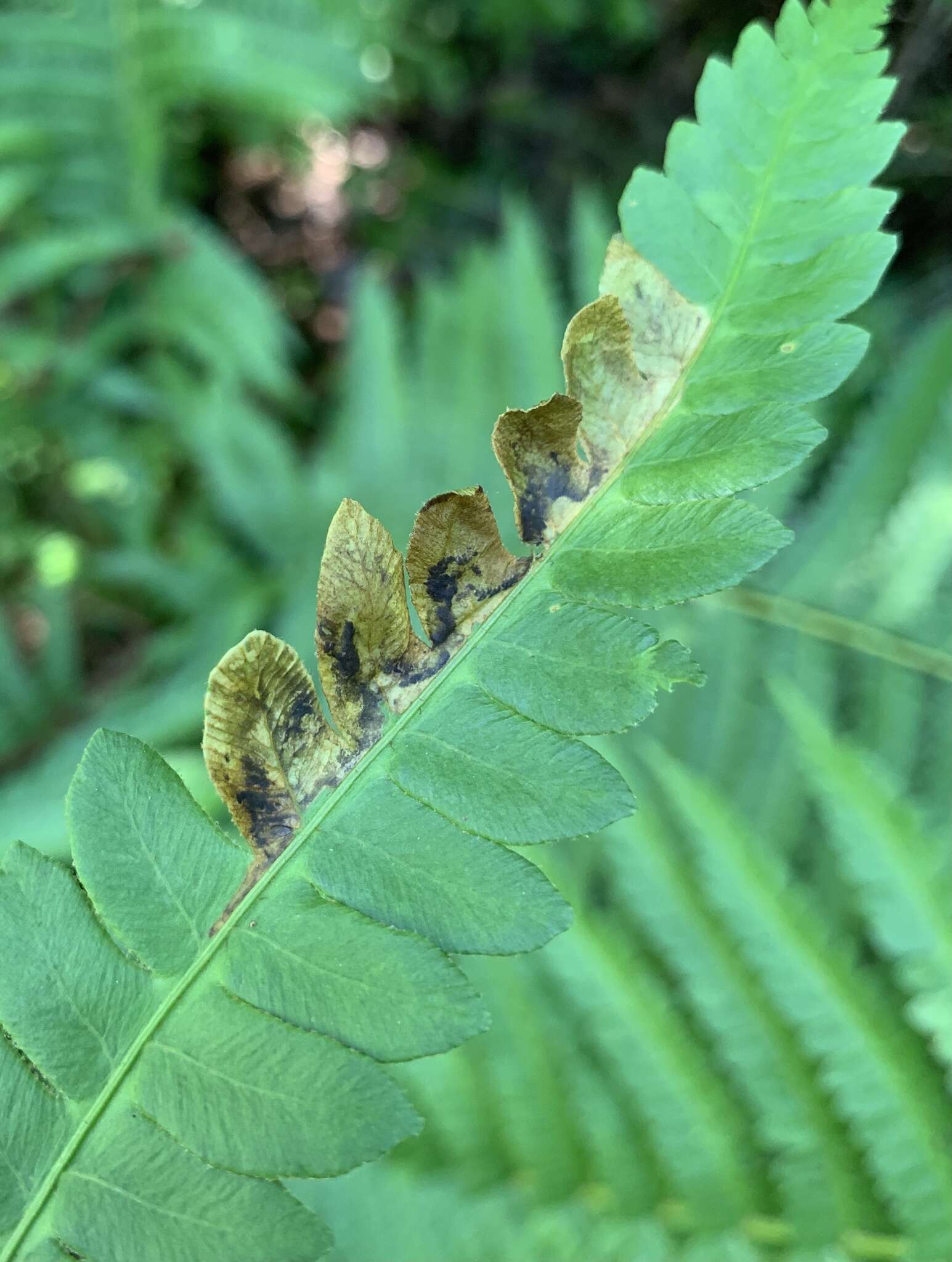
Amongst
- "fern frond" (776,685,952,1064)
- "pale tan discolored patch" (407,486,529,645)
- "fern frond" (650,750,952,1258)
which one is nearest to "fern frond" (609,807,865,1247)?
"fern frond" (650,750,952,1258)

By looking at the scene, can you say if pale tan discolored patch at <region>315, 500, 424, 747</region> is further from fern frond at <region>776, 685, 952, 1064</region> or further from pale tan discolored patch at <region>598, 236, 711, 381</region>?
fern frond at <region>776, 685, 952, 1064</region>

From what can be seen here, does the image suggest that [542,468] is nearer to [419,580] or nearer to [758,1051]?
[419,580]

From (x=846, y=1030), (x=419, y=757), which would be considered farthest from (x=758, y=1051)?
(x=419, y=757)

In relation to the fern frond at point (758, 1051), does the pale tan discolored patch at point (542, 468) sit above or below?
above

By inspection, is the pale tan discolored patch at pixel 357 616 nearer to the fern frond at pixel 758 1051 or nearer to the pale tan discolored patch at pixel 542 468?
the pale tan discolored patch at pixel 542 468

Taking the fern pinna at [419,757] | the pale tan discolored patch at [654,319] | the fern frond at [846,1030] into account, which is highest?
the pale tan discolored patch at [654,319]

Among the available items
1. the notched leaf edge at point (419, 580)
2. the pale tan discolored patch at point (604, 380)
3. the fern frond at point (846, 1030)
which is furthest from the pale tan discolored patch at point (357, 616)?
the fern frond at point (846, 1030)

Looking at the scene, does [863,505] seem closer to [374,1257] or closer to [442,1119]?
[442,1119]
